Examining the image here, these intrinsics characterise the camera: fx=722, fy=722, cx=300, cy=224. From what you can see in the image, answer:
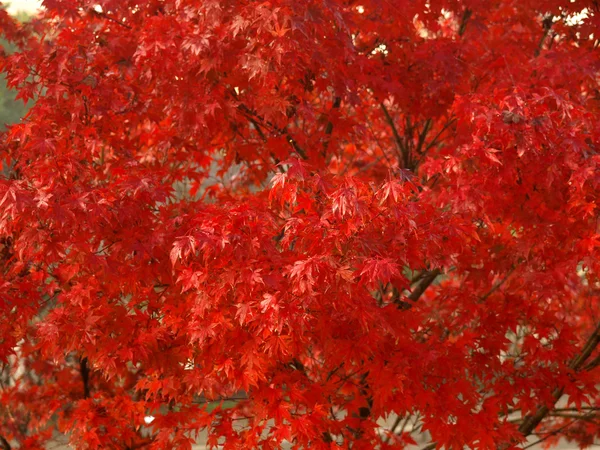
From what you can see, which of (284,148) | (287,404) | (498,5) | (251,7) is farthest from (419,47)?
(287,404)

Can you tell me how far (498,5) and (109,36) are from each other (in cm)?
346

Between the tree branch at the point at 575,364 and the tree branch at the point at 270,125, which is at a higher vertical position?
the tree branch at the point at 270,125

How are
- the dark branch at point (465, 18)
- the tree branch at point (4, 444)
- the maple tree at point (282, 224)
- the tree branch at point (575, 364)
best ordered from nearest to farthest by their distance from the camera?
1. the maple tree at point (282, 224)
2. the tree branch at point (575, 364)
3. the tree branch at point (4, 444)
4. the dark branch at point (465, 18)

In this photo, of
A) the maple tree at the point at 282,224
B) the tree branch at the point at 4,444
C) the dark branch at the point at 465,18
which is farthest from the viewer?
the dark branch at the point at 465,18

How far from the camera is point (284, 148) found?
4641 mm

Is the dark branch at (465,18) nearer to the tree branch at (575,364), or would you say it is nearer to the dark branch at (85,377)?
the tree branch at (575,364)

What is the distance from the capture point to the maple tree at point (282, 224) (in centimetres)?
326

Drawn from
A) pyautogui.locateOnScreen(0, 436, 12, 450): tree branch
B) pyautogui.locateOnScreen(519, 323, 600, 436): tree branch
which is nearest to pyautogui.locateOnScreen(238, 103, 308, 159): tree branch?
pyautogui.locateOnScreen(519, 323, 600, 436): tree branch

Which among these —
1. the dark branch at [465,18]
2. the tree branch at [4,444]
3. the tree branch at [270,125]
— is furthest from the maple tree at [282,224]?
the tree branch at [4,444]

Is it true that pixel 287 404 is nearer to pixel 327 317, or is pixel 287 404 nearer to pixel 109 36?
pixel 327 317

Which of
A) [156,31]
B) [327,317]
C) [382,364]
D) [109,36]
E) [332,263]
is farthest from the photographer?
[109,36]

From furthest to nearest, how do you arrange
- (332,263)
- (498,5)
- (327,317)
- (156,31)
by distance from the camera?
(498,5) < (156,31) < (327,317) < (332,263)

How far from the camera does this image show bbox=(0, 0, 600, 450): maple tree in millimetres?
3262

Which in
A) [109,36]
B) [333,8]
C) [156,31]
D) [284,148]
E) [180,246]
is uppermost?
[109,36]
